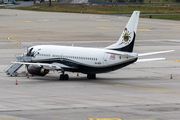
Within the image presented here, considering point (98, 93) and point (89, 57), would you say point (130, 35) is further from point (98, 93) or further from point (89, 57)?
point (98, 93)

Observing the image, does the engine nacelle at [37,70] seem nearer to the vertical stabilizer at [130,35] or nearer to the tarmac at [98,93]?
the tarmac at [98,93]

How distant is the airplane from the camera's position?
4416cm

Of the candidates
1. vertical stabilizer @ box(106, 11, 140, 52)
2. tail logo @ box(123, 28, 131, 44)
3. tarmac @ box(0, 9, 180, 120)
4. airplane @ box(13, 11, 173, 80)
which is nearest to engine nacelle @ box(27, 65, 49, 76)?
airplane @ box(13, 11, 173, 80)

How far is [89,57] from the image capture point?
4572 cm

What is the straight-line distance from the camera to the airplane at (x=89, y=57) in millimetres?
44156

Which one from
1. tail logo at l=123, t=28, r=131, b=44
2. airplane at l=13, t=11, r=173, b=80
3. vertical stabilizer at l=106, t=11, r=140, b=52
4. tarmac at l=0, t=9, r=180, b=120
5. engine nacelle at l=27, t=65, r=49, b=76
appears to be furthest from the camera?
engine nacelle at l=27, t=65, r=49, b=76

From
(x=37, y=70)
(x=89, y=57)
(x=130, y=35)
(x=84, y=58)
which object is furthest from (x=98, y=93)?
(x=37, y=70)

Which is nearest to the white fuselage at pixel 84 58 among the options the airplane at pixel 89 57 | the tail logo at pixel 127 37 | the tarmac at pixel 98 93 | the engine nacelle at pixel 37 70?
the airplane at pixel 89 57

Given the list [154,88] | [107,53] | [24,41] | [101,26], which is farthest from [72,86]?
[101,26]

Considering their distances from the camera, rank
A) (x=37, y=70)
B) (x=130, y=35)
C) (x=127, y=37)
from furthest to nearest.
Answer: (x=37, y=70) < (x=127, y=37) < (x=130, y=35)

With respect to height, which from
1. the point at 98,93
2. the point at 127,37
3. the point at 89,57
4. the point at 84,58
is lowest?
the point at 98,93

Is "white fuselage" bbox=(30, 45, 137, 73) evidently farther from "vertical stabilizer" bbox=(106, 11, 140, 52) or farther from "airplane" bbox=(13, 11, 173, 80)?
"vertical stabilizer" bbox=(106, 11, 140, 52)

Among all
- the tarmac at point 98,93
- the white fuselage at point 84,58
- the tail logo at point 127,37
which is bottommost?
the tarmac at point 98,93

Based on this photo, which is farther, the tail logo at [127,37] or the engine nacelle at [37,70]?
the engine nacelle at [37,70]
